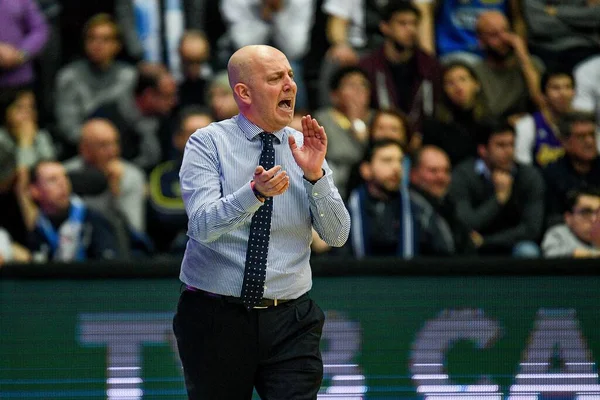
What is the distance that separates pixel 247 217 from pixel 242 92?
49 cm

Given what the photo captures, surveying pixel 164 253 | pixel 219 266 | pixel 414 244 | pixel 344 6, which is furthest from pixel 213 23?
pixel 219 266

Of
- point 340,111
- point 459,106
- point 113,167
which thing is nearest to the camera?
point 113,167

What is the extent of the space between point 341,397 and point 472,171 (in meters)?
3.54

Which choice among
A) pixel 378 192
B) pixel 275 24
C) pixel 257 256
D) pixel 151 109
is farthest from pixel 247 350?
pixel 275 24

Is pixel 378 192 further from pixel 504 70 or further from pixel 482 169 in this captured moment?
pixel 504 70

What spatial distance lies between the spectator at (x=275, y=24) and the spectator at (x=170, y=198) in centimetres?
135

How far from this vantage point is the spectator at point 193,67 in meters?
10.2

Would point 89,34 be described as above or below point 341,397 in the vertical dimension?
above

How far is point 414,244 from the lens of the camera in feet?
23.7

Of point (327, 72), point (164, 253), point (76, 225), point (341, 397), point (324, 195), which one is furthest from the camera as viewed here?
point (327, 72)

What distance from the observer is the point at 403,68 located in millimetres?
10250

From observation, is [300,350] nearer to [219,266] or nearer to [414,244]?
[219,266]

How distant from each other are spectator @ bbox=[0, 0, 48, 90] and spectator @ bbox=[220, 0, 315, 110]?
5.61ft

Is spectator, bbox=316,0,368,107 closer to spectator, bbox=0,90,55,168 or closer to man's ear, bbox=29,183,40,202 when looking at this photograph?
spectator, bbox=0,90,55,168
